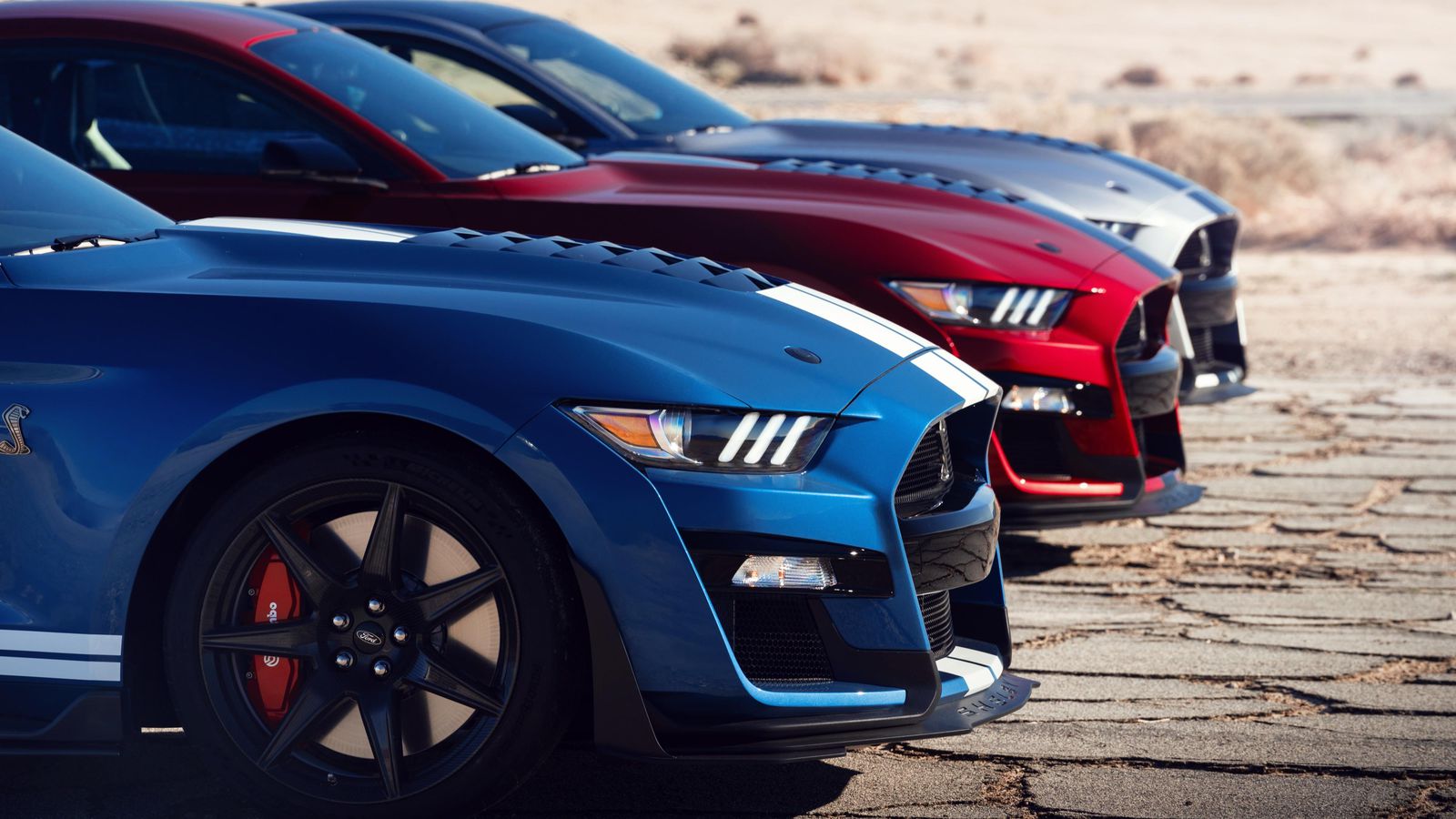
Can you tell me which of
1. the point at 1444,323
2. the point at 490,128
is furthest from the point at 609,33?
the point at 490,128

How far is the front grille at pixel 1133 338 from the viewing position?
16.8 ft

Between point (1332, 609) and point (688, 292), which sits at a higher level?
point (688, 292)

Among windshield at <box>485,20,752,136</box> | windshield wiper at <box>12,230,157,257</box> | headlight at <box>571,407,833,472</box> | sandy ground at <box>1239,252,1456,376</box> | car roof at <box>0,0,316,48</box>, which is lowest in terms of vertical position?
sandy ground at <box>1239,252,1456,376</box>

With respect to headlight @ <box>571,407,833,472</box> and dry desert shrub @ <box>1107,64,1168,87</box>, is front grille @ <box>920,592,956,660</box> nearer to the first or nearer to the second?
headlight @ <box>571,407,833,472</box>

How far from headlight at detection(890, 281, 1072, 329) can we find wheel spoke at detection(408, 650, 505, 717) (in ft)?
7.33

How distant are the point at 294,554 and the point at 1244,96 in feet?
133

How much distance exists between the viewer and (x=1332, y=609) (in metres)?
4.92

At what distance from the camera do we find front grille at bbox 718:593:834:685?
115 inches

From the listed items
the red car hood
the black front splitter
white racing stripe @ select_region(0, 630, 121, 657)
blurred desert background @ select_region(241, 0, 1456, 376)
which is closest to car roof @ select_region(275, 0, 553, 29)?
the red car hood

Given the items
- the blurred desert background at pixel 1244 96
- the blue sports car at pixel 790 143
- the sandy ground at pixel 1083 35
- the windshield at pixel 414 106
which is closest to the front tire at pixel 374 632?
the windshield at pixel 414 106

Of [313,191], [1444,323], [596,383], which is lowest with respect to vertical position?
[1444,323]

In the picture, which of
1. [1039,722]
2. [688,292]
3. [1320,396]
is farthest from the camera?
[1320,396]

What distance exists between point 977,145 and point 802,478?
470cm

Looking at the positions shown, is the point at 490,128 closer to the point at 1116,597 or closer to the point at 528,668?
the point at 1116,597
